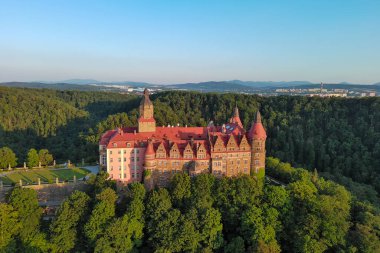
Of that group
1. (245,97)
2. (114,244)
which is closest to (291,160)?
(245,97)

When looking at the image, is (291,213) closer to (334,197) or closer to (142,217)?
(334,197)

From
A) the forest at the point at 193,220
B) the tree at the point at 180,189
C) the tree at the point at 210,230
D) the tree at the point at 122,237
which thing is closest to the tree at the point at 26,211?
the forest at the point at 193,220

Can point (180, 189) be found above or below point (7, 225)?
above

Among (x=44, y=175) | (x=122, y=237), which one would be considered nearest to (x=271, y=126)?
(x=44, y=175)

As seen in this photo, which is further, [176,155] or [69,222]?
[176,155]

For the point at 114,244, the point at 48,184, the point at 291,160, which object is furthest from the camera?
the point at 291,160

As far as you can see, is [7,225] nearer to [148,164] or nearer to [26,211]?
[26,211]

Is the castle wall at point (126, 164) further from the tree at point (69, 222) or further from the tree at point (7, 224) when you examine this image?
the tree at point (7, 224)
